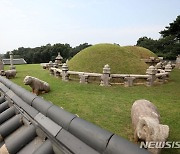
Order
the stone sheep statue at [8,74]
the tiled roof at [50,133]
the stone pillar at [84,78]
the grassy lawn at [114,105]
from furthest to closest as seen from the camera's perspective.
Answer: the stone sheep statue at [8,74] < the stone pillar at [84,78] < the grassy lawn at [114,105] < the tiled roof at [50,133]

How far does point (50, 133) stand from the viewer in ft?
6.89

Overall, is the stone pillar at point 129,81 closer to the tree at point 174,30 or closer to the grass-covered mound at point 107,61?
the grass-covered mound at point 107,61

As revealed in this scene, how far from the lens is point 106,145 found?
5.19ft

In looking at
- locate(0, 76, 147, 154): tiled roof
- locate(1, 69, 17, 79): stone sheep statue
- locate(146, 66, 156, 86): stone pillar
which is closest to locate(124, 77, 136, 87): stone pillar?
locate(146, 66, 156, 86): stone pillar

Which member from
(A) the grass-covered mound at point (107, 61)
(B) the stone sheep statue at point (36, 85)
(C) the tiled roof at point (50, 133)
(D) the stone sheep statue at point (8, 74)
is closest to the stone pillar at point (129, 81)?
(A) the grass-covered mound at point (107, 61)

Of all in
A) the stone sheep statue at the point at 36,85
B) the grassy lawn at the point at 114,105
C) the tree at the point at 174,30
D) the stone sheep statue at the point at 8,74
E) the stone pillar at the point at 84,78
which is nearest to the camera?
the grassy lawn at the point at 114,105

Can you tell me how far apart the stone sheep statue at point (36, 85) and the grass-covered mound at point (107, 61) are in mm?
6025

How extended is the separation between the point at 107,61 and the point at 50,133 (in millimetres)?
14033

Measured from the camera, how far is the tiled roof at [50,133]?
5.30 ft

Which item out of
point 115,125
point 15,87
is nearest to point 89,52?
point 115,125

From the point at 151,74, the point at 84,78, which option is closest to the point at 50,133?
the point at 84,78

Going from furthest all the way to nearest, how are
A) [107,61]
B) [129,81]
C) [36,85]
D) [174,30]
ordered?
[174,30] → [107,61] → [129,81] → [36,85]

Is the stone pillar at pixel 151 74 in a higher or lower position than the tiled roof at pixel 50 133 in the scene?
lower

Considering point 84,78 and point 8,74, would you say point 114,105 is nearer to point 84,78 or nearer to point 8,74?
point 84,78
